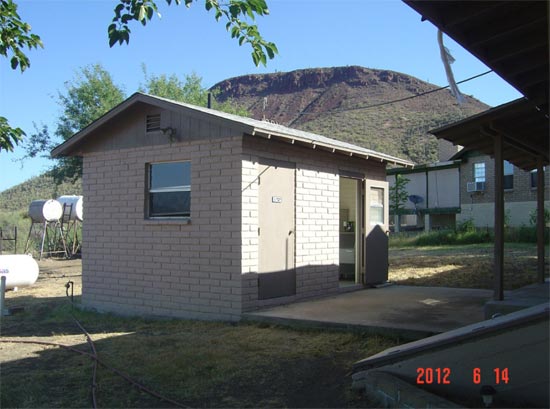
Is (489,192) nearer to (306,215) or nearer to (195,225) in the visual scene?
(306,215)

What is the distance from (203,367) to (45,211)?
20168mm

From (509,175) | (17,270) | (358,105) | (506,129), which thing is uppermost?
(358,105)

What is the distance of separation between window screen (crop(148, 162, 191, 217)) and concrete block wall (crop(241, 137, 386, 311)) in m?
1.32

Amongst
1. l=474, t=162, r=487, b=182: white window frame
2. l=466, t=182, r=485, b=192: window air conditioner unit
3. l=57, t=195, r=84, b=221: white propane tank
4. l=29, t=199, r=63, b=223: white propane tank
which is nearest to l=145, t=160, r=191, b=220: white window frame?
l=29, t=199, r=63, b=223: white propane tank

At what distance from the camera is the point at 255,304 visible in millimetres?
8883

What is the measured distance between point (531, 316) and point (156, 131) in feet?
24.7

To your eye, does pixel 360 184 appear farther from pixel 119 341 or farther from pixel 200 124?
pixel 119 341

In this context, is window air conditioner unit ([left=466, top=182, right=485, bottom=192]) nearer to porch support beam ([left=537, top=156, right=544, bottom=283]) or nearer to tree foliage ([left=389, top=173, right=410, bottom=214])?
tree foliage ([left=389, top=173, right=410, bottom=214])

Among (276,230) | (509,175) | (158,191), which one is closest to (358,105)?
(509,175)

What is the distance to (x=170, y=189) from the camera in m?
9.84

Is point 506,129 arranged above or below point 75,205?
above

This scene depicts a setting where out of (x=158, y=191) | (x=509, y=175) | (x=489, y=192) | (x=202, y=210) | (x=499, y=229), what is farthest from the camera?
(x=489, y=192)

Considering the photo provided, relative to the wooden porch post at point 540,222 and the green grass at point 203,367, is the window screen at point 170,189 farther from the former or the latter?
the wooden porch post at point 540,222

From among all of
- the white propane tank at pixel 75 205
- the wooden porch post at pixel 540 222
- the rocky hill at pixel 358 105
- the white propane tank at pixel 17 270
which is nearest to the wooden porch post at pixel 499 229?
the wooden porch post at pixel 540 222
